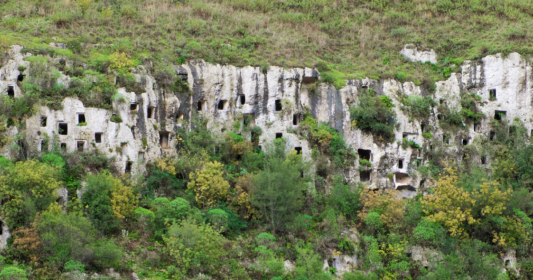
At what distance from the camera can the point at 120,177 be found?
41062 mm

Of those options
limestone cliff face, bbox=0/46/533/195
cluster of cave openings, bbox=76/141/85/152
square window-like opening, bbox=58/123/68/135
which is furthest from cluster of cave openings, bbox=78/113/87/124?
cluster of cave openings, bbox=76/141/85/152

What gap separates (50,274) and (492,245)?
1203 inches

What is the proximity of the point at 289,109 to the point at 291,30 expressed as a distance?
1286cm

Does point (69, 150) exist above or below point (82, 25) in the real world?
below

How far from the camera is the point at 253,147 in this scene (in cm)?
4722

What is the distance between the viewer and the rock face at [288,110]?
140ft

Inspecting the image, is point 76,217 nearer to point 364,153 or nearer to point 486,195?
point 364,153

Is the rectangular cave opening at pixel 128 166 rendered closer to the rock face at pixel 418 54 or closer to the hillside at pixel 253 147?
the hillside at pixel 253 147

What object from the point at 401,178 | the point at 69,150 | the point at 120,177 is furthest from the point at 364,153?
the point at 69,150

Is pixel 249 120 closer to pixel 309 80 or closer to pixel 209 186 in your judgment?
pixel 309 80

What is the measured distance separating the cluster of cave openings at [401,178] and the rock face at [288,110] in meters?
0.08

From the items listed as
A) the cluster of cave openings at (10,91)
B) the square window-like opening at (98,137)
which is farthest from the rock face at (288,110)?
the cluster of cave openings at (10,91)

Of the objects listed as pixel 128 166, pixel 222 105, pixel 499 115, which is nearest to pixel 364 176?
pixel 222 105

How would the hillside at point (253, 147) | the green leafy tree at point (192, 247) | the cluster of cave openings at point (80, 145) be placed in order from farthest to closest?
the cluster of cave openings at point (80, 145)
the hillside at point (253, 147)
the green leafy tree at point (192, 247)
